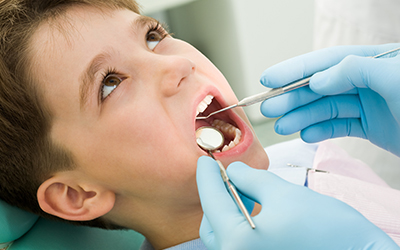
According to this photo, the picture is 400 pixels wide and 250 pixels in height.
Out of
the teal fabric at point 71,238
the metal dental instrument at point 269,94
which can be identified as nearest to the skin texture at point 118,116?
the metal dental instrument at point 269,94

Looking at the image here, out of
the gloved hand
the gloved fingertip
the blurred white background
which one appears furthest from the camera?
the blurred white background

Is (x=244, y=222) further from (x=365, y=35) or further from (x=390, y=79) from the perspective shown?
(x=365, y=35)

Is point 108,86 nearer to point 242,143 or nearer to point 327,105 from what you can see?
point 242,143

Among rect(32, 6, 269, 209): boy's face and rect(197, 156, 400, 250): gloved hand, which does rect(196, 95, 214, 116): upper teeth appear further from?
rect(197, 156, 400, 250): gloved hand

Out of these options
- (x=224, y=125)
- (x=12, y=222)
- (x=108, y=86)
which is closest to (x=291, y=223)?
(x=224, y=125)

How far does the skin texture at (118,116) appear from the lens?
0.93 meters

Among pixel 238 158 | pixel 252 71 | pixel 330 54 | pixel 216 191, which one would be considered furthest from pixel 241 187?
pixel 252 71

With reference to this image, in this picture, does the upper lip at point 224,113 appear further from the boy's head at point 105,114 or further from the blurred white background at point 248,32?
the blurred white background at point 248,32

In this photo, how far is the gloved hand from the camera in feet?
2.27

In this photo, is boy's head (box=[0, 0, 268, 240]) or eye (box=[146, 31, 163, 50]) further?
eye (box=[146, 31, 163, 50])

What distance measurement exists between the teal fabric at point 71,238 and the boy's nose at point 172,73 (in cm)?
68

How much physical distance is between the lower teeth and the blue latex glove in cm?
11

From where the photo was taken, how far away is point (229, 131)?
1.13 metres

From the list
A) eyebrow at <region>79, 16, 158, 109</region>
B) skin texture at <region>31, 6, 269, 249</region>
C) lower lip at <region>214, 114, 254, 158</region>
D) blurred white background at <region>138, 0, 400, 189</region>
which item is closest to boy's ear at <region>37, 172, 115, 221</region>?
skin texture at <region>31, 6, 269, 249</region>
